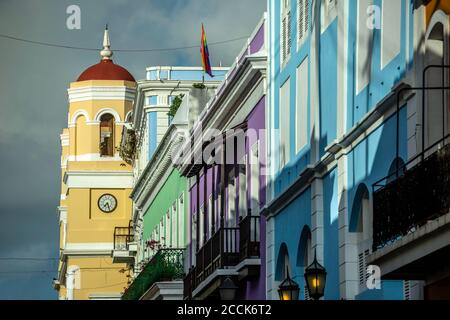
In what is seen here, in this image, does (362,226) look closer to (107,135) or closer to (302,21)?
(302,21)

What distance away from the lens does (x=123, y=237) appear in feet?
195

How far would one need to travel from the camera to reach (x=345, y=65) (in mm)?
22359

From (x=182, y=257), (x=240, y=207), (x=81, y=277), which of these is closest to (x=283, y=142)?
(x=240, y=207)

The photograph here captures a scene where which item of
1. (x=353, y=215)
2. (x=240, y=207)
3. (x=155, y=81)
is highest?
(x=155, y=81)

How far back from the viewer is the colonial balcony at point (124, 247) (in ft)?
178

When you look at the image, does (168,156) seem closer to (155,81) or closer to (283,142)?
(155,81)

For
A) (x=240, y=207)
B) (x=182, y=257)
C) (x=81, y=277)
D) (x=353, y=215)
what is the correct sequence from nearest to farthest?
(x=353, y=215) → (x=240, y=207) → (x=182, y=257) → (x=81, y=277)

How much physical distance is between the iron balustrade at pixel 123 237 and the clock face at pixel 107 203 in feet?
7.37

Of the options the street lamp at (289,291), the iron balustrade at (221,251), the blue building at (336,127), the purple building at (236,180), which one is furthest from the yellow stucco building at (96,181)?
the street lamp at (289,291)

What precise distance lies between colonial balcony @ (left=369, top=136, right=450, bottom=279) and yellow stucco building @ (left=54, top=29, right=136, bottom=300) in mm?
45307

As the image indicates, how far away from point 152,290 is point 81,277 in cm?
2394

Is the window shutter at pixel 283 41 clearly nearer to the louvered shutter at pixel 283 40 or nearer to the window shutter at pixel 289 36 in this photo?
the louvered shutter at pixel 283 40

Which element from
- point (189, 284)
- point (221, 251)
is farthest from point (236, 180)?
point (189, 284)

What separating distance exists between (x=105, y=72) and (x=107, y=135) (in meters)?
2.68
